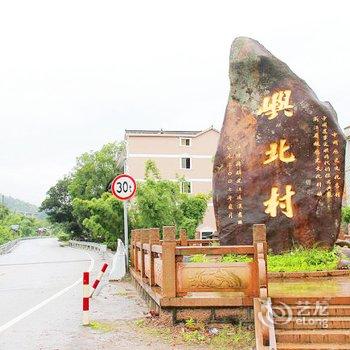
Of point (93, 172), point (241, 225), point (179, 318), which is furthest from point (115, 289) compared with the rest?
point (93, 172)

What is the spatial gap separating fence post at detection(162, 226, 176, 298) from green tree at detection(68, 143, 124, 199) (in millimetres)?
40866

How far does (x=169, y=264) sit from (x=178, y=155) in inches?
1444

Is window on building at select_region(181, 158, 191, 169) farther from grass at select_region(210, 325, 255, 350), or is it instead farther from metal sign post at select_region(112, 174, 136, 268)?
grass at select_region(210, 325, 255, 350)

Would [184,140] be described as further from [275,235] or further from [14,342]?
[14,342]

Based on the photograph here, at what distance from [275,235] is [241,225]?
2.79 ft

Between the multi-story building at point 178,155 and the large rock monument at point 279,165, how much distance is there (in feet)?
97.2

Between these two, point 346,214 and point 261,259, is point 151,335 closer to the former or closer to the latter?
point 261,259

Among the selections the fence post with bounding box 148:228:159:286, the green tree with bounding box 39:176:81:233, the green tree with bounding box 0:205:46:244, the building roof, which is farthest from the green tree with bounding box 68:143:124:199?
the fence post with bounding box 148:228:159:286

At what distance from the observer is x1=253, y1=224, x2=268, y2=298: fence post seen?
23.7 ft

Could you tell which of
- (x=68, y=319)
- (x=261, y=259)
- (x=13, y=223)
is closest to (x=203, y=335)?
(x=261, y=259)

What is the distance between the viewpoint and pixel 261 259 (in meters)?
7.43

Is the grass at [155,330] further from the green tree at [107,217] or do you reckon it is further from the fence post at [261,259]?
the green tree at [107,217]

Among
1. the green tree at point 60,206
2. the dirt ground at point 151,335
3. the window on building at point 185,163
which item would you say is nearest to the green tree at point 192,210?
the window on building at point 185,163

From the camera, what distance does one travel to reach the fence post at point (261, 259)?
7234 millimetres
